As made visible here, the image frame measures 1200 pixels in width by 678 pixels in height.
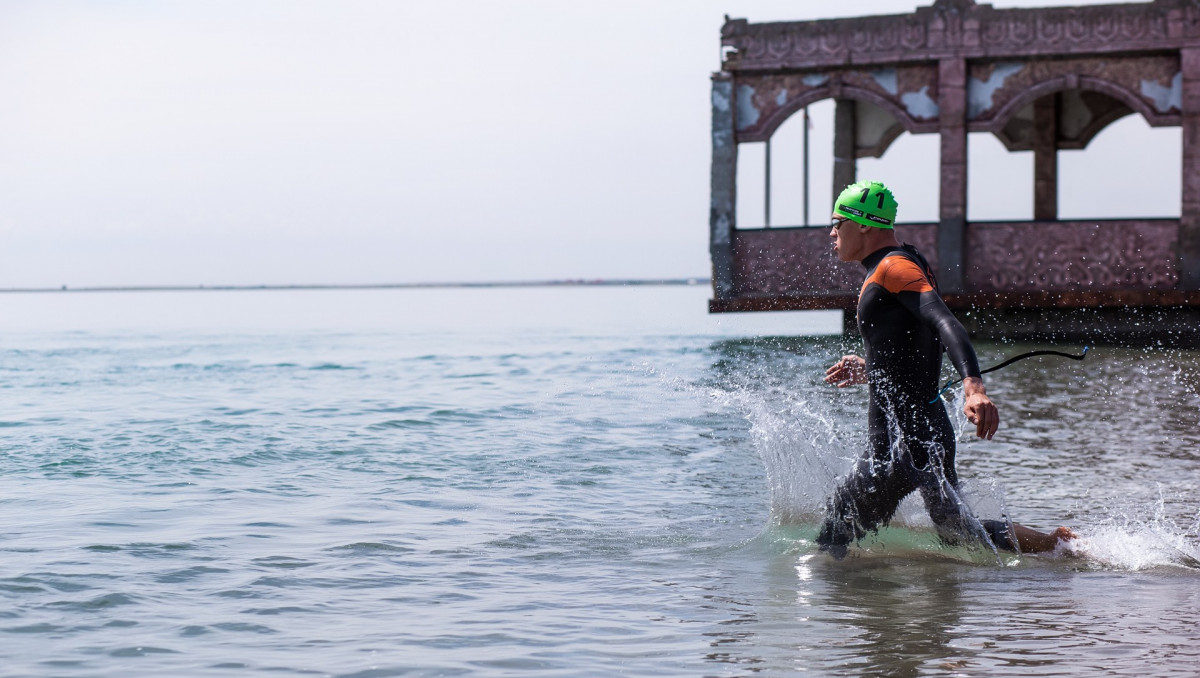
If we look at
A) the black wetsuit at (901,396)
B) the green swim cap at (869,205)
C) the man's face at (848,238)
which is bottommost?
the black wetsuit at (901,396)

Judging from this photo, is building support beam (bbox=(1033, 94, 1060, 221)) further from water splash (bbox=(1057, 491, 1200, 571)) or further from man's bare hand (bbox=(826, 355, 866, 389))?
man's bare hand (bbox=(826, 355, 866, 389))

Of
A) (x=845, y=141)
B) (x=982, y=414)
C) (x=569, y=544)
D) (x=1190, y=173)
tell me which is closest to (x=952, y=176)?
(x=1190, y=173)

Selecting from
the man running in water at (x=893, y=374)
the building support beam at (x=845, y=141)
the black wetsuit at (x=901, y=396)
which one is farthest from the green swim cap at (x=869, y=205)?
the building support beam at (x=845, y=141)

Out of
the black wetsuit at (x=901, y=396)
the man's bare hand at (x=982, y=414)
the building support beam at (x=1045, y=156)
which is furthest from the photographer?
the building support beam at (x=1045, y=156)

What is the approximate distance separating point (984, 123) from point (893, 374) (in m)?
17.5

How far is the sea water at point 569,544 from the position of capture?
4633 mm

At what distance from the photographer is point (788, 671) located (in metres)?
4.34

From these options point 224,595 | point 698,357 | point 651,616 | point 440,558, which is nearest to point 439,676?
point 651,616

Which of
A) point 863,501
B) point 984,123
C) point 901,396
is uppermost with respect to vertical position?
point 984,123

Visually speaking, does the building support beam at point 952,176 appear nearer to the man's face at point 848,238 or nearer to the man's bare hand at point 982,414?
the man's face at point 848,238

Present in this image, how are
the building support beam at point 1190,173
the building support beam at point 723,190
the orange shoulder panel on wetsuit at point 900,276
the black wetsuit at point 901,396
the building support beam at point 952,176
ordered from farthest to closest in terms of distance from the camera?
the building support beam at point 723,190
the building support beam at point 952,176
the building support beam at point 1190,173
the black wetsuit at point 901,396
the orange shoulder panel on wetsuit at point 900,276

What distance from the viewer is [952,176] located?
21641mm

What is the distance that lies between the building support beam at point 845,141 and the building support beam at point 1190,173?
649 centimetres

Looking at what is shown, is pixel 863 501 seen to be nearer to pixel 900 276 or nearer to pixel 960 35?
pixel 900 276
